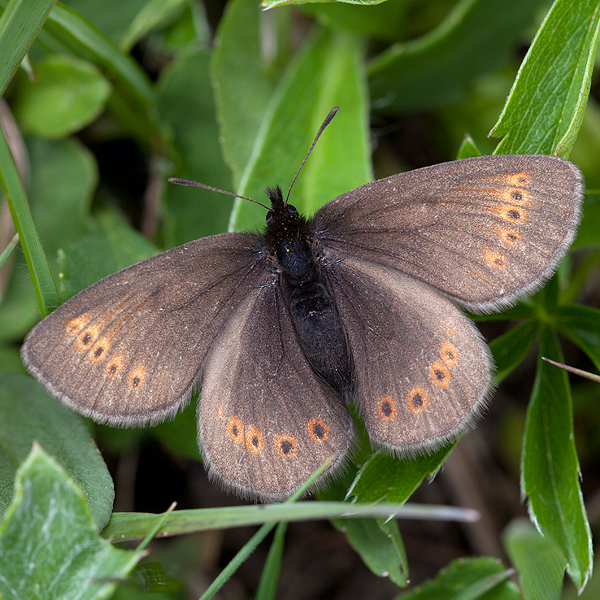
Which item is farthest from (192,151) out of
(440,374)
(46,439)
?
(440,374)

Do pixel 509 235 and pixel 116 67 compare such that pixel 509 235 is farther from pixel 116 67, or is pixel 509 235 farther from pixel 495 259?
pixel 116 67

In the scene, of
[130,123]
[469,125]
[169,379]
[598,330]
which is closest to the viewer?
[169,379]

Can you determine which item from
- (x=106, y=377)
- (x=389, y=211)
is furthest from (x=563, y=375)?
(x=106, y=377)

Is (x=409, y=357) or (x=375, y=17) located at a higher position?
(x=375, y=17)

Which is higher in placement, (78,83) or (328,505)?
(78,83)

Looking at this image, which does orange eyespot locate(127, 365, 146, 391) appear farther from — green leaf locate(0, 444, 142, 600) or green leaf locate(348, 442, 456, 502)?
green leaf locate(348, 442, 456, 502)

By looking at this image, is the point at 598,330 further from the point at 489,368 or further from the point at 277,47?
the point at 277,47

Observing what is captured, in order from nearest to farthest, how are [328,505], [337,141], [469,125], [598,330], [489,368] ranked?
[328,505] < [489,368] < [598,330] < [337,141] < [469,125]

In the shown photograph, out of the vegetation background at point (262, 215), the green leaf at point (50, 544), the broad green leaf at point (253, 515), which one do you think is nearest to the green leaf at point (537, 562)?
the vegetation background at point (262, 215)
